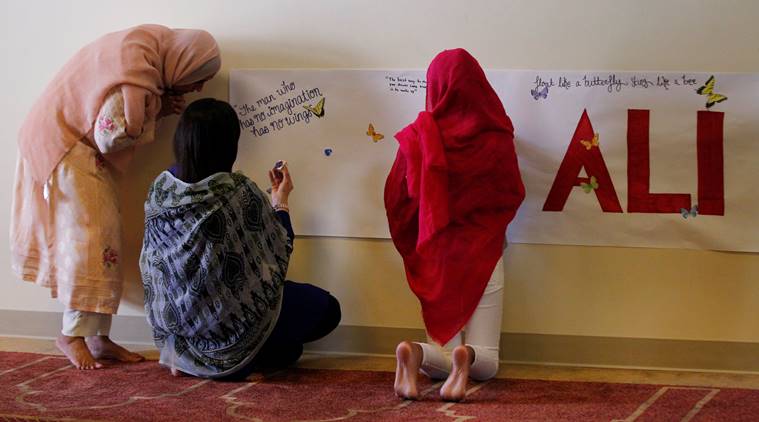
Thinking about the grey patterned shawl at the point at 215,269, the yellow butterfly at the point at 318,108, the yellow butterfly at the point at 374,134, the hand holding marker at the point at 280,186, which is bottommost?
the grey patterned shawl at the point at 215,269

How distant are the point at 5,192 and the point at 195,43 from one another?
100cm

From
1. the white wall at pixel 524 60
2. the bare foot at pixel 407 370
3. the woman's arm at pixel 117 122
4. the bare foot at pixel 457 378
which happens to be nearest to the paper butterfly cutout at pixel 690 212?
the white wall at pixel 524 60

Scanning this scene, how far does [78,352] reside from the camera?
276cm

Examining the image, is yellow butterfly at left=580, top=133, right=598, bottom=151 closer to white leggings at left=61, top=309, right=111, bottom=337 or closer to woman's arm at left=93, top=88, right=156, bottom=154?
woman's arm at left=93, top=88, right=156, bottom=154

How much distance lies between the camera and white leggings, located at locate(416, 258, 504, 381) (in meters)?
2.51

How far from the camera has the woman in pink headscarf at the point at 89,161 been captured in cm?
276

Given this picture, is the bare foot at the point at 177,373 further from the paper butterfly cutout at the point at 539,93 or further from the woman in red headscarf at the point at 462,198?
the paper butterfly cutout at the point at 539,93

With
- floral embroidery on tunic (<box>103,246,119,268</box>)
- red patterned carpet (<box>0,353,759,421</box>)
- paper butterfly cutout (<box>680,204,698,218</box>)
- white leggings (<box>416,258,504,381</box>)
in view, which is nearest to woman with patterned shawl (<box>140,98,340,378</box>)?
red patterned carpet (<box>0,353,759,421</box>)

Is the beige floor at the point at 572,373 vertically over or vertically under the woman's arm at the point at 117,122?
under

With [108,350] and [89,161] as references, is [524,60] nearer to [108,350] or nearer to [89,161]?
[89,161]

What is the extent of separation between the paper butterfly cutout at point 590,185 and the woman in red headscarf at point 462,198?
25 cm

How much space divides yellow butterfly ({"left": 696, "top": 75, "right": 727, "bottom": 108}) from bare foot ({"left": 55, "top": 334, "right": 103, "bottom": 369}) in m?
2.09

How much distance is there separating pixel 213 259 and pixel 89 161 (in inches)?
25.7

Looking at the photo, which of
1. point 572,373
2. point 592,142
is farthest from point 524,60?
point 572,373
